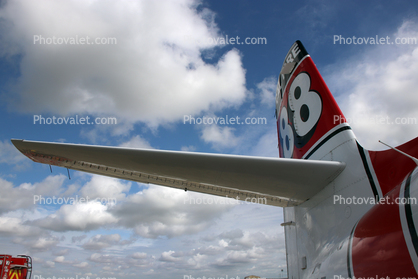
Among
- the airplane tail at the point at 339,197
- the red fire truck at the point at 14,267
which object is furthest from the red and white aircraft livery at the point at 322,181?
the red fire truck at the point at 14,267

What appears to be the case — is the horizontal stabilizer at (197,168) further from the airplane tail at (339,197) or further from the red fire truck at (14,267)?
the red fire truck at (14,267)

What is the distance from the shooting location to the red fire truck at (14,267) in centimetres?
1212

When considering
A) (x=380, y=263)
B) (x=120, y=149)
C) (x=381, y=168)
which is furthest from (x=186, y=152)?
(x=381, y=168)

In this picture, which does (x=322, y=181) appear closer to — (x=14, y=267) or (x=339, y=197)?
(x=339, y=197)

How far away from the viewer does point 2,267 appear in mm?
12031

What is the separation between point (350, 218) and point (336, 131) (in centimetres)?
152

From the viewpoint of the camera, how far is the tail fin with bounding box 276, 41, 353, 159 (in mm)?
4875

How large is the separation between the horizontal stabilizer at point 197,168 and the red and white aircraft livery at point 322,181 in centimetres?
1

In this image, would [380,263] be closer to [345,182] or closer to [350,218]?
[350,218]

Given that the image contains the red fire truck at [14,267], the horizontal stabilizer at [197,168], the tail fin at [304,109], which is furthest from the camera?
the red fire truck at [14,267]

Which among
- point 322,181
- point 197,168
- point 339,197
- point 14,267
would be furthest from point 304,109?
point 14,267

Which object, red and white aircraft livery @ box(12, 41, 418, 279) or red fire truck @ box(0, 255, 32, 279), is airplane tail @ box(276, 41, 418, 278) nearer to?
red and white aircraft livery @ box(12, 41, 418, 279)

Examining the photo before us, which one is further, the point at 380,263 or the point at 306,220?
the point at 306,220

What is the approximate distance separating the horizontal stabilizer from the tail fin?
3.42 ft
